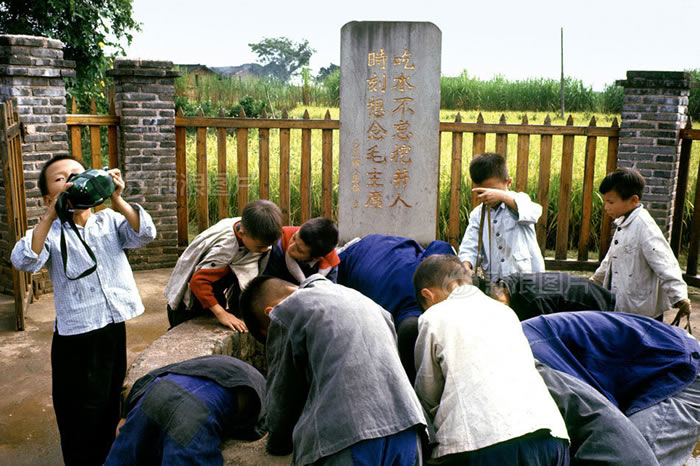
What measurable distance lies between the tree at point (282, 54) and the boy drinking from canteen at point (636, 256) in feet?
155

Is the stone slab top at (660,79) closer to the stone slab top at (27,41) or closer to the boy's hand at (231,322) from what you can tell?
the boy's hand at (231,322)

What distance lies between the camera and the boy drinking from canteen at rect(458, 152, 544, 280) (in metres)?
3.59

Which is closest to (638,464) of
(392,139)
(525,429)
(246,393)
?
(525,429)

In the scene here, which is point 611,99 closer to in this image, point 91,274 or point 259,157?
point 259,157

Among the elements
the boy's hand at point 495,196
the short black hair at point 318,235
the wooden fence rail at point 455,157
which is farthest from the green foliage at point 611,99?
the short black hair at point 318,235

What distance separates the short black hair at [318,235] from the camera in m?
3.17

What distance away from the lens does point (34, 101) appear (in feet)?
17.5

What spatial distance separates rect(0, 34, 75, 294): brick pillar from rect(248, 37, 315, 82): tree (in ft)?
148

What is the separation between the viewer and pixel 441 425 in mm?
2098

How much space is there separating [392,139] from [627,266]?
1.88 metres

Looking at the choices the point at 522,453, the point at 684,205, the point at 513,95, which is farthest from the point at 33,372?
the point at 513,95

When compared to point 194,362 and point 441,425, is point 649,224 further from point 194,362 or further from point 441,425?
point 194,362

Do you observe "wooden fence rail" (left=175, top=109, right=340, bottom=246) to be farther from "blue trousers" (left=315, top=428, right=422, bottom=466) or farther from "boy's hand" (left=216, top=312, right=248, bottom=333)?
"blue trousers" (left=315, top=428, right=422, bottom=466)

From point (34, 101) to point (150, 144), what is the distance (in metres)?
1.16
